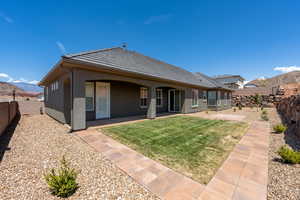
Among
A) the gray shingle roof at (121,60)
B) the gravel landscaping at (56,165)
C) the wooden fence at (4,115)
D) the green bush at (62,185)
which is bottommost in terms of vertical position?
the gravel landscaping at (56,165)

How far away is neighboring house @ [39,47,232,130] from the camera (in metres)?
5.44

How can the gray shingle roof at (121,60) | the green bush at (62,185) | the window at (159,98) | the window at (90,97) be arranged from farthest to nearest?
the window at (159,98) → the window at (90,97) → the gray shingle roof at (121,60) → the green bush at (62,185)

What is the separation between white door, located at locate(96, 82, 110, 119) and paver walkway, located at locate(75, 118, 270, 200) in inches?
180

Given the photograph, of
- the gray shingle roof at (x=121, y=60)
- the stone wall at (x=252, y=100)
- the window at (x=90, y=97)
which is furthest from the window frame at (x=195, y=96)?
the stone wall at (x=252, y=100)

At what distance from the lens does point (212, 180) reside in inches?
90.4

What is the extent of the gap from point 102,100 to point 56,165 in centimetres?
552

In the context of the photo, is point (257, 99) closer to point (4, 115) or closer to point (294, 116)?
point (294, 116)

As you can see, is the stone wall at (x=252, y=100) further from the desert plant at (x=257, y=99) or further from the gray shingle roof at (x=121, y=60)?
the gray shingle roof at (x=121, y=60)

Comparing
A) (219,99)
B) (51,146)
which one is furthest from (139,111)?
(219,99)

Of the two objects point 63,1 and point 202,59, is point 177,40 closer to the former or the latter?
point 202,59

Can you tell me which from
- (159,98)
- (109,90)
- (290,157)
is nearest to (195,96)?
(159,98)

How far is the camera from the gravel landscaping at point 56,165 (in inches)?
77.9

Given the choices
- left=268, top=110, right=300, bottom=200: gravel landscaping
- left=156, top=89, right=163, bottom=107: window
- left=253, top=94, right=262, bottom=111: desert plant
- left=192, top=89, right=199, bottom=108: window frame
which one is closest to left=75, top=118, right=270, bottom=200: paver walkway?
left=268, top=110, right=300, bottom=200: gravel landscaping

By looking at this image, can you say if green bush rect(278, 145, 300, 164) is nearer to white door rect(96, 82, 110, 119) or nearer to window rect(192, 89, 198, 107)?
white door rect(96, 82, 110, 119)
